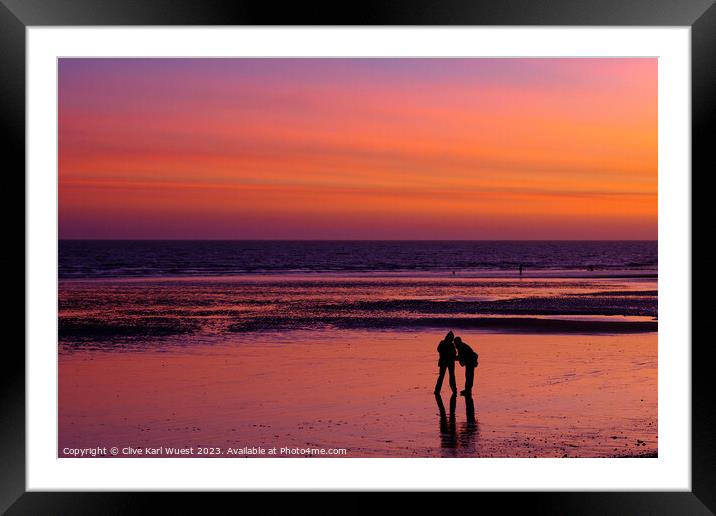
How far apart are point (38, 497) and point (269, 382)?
5.89 m

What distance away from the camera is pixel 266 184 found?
210 feet

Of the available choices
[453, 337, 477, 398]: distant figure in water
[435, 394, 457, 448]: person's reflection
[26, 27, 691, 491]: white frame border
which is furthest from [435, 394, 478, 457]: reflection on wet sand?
[26, 27, 691, 491]: white frame border

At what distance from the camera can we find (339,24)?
4.49 meters

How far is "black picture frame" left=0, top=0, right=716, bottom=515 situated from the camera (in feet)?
14.6

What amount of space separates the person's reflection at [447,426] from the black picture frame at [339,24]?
273cm

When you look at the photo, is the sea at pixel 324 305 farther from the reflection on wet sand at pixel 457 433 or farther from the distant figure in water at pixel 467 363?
the reflection on wet sand at pixel 457 433

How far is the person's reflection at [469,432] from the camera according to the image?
7066mm

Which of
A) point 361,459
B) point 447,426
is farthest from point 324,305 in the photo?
point 361,459

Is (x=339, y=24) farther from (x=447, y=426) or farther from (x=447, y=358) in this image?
(x=447, y=358)

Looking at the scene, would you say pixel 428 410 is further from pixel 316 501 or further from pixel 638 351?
pixel 638 351

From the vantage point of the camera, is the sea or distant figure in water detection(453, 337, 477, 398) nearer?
distant figure in water detection(453, 337, 477, 398)

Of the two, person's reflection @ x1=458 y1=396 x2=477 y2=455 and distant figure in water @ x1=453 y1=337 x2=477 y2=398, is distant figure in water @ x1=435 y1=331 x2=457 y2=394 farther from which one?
person's reflection @ x1=458 y1=396 x2=477 y2=455

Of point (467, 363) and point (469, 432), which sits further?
point (467, 363)

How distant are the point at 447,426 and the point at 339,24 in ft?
14.9
